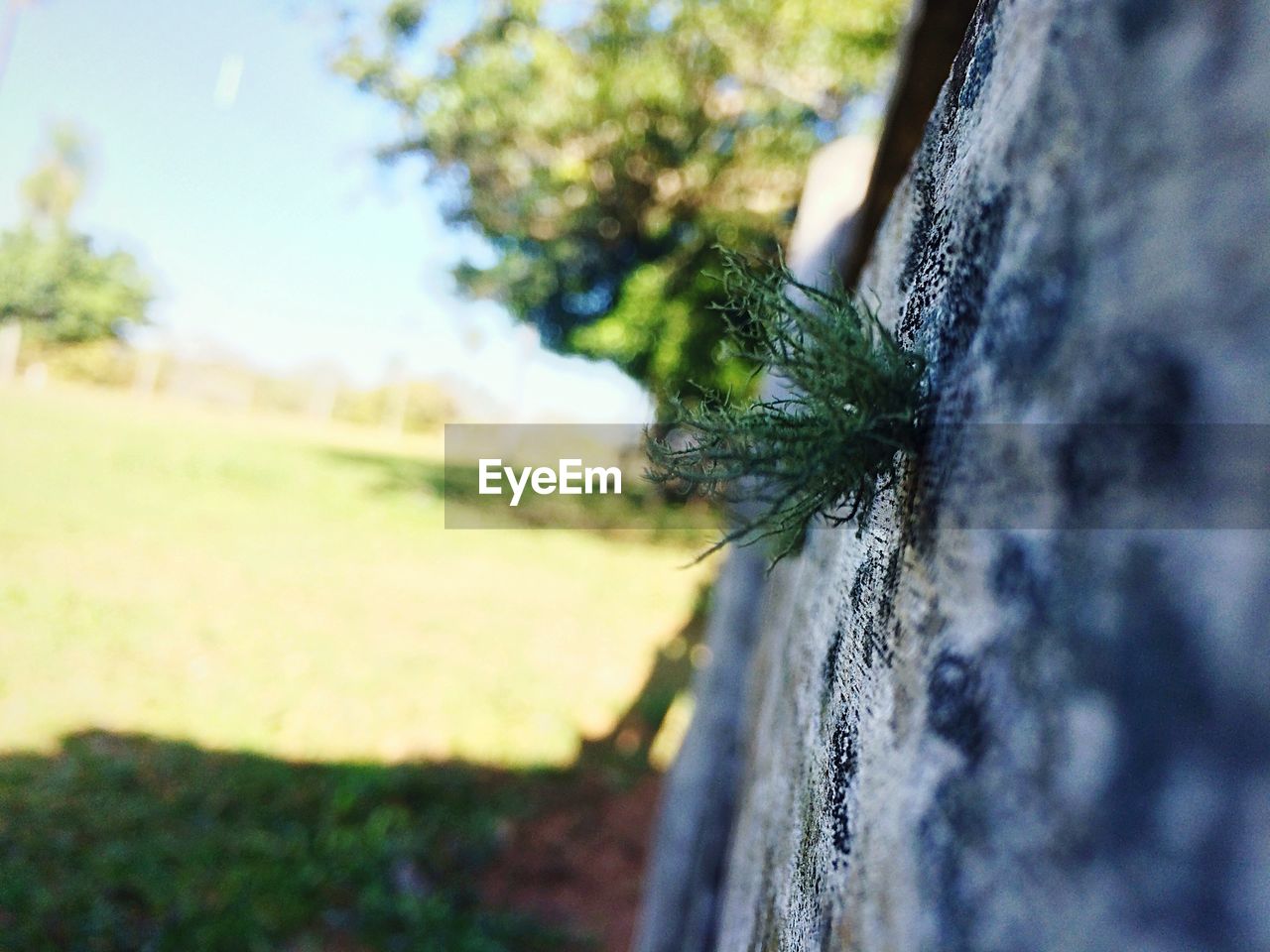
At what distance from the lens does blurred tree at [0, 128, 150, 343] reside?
10.8 metres

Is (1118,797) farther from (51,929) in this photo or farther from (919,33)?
(51,929)

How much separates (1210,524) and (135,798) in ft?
15.8

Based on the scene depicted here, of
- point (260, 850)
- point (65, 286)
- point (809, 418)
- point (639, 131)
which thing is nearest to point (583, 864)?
point (260, 850)

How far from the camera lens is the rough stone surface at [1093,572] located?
1.38 feet

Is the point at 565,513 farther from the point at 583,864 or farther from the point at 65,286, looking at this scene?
the point at 583,864

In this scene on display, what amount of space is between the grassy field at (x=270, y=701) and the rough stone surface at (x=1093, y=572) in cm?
365

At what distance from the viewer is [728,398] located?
3.16ft

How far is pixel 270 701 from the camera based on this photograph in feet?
17.8

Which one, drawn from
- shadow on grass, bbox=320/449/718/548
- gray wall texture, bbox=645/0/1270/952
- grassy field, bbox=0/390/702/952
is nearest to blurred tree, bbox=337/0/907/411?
grassy field, bbox=0/390/702/952

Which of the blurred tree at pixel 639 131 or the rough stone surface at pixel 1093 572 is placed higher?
the blurred tree at pixel 639 131

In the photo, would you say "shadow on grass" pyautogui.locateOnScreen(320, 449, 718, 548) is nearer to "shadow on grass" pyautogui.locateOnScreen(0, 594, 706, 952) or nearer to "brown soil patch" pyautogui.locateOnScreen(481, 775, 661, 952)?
"brown soil patch" pyautogui.locateOnScreen(481, 775, 661, 952)

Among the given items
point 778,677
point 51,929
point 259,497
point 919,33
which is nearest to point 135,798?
point 51,929

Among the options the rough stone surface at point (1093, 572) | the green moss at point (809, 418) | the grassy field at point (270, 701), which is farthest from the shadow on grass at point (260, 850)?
the rough stone surface at point (1093, 572)

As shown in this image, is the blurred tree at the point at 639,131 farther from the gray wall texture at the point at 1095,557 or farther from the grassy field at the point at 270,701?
the gray wall texture at the point at 1095,557
